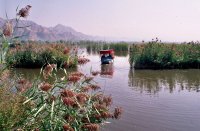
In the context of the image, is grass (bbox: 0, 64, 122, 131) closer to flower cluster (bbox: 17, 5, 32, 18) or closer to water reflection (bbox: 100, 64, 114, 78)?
flower cluster (bbox: 17, 5, 32, 18)

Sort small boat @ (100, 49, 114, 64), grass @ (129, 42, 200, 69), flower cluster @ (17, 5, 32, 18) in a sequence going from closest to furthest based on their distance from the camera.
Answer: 1. flower cluster @ (17, 5, 32, 18)
2. grass @ (129, 42, 200, 69)
3. small boat @ (100, 49, 114, 64)

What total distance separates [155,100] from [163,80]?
15.0 ft

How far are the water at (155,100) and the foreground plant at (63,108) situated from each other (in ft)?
3.32

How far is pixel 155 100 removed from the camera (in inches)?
432

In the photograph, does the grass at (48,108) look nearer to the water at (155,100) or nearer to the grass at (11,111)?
the grass at (11,111)

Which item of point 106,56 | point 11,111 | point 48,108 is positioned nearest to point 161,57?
point 106,56

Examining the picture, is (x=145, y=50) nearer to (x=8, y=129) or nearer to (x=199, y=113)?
(x=199, y=113)

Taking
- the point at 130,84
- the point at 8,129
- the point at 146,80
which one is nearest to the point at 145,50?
the point at 146,80

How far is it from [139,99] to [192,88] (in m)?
3.25

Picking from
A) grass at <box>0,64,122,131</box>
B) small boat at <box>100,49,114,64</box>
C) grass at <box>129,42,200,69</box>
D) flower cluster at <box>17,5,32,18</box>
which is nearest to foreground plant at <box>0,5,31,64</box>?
flower cluster at <box>17,5,32,18</box>

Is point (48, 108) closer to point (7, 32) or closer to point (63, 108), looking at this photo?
point (63, 108)

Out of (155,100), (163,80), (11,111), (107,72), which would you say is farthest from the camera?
(107,72)

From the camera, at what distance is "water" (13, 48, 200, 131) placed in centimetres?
819

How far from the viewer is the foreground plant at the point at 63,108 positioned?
4793 mm
